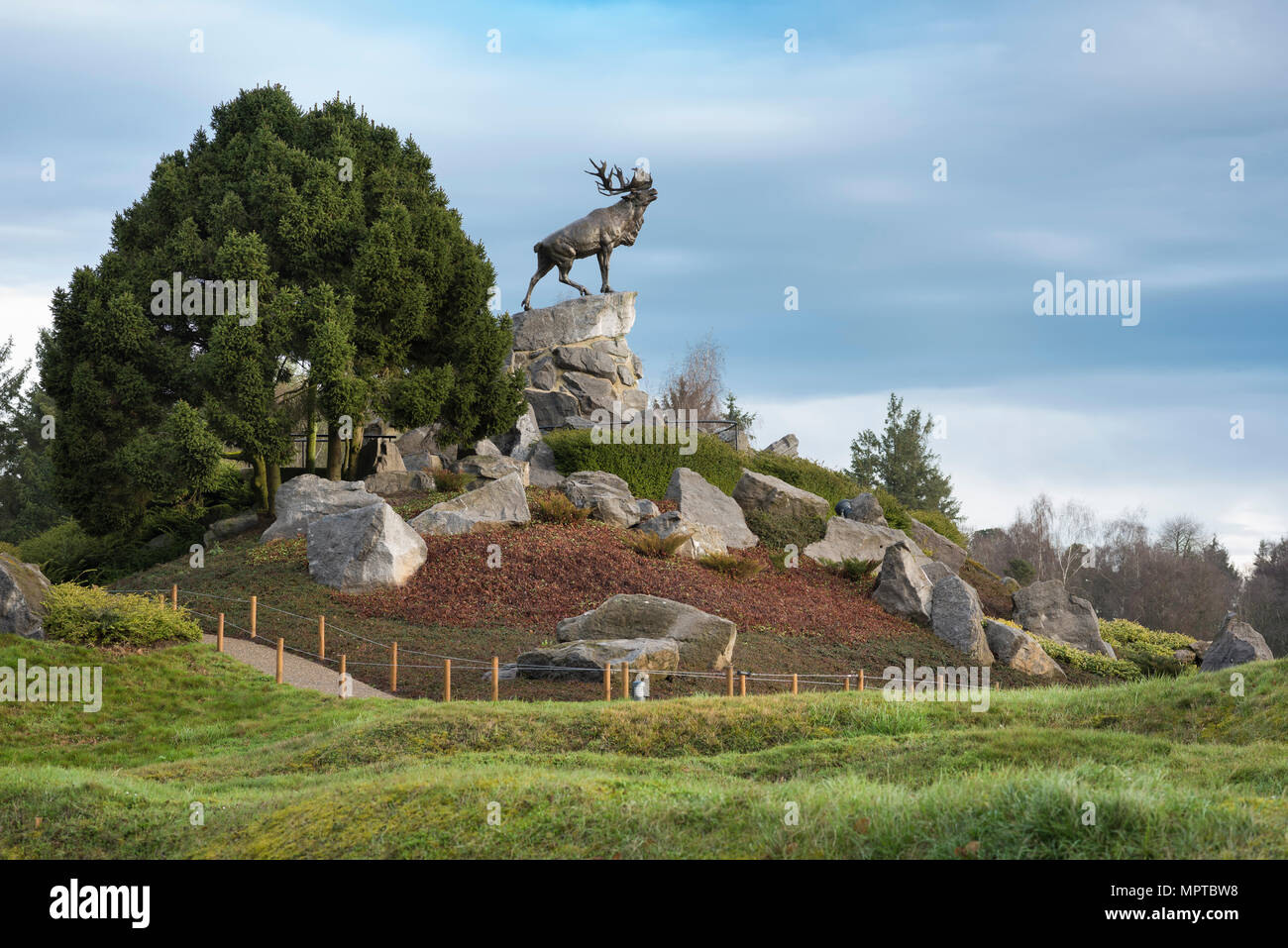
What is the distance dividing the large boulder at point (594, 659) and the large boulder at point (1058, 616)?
14741mm

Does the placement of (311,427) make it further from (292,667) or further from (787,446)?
(787,446)

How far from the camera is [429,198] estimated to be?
99.9 feet

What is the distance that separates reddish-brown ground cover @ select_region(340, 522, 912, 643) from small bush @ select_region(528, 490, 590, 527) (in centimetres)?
44

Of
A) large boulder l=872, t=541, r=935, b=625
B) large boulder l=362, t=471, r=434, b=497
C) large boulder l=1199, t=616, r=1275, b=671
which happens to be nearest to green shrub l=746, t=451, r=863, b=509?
large boulder l=872, t=541, r=935, b=625

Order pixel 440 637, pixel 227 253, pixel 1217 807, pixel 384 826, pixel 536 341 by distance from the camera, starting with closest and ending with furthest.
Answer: pixel 1217 807 < pixel 384 826 < pixel 440 637 < pixel 227 253 < pixel 536 341

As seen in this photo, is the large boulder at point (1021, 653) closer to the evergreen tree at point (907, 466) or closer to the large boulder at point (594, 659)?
the large boulder at point (594, 659)

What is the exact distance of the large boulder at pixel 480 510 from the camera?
24.0m

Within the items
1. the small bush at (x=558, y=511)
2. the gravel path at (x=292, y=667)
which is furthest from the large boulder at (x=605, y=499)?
the gravel path at (x=292, y=667)

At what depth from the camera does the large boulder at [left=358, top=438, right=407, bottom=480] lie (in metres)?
29.7

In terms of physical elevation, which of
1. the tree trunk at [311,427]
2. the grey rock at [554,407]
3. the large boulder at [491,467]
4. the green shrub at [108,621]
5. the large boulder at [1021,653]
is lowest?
the large boulder at [1021,653]

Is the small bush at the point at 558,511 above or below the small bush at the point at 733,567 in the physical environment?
above
